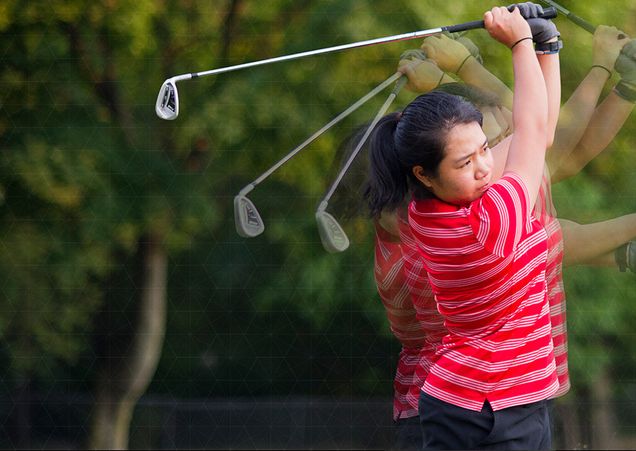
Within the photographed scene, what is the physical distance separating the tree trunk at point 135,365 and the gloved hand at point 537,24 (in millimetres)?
1791

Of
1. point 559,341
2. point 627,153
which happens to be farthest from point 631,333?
point 559,341

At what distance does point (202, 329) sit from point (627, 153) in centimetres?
133

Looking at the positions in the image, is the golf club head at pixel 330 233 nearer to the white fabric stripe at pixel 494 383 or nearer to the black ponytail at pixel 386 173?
the black ponytail at pixel 386 173

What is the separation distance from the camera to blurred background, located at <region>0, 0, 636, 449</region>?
3047mm

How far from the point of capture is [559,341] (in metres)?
2.17

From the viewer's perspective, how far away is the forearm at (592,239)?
248cm

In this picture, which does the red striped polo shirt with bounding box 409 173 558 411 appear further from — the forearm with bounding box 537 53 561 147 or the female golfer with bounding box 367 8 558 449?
the forearm with bounding box 537 53 561 147

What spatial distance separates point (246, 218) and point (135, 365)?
23.6 inches

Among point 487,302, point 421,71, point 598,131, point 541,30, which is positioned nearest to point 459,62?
point 421,71

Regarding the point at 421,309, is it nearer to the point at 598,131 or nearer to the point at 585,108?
the point at 585,108

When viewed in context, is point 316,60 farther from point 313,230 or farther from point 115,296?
point 115,296

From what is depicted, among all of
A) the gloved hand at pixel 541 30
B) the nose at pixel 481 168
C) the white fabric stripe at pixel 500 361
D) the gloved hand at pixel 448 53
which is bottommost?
the white fabric stripe at pixel 500 361

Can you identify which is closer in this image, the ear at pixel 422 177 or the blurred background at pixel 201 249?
the ear at pixel 422 177

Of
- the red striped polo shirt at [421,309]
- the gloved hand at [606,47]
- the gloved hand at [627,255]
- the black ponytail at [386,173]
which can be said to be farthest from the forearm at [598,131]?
the black ponytail at [386,173]
